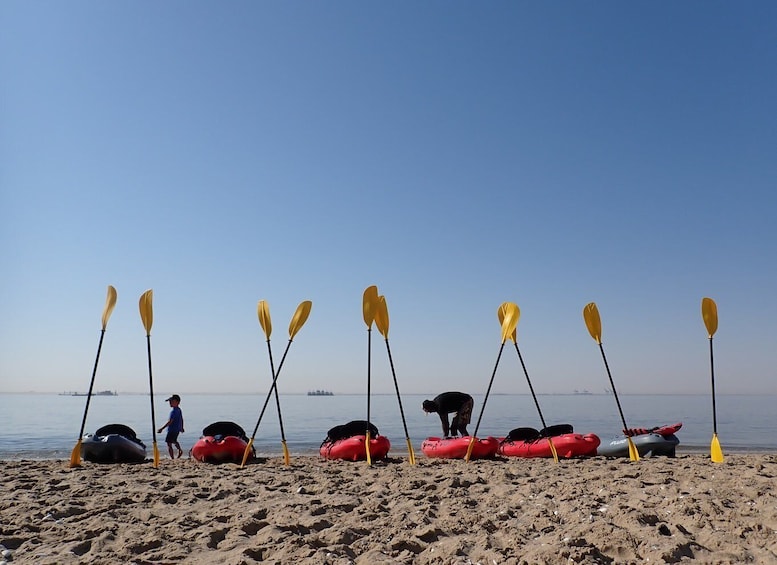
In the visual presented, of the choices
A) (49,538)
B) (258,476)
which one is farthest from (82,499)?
(258,476)

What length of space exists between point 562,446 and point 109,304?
28.6 feet

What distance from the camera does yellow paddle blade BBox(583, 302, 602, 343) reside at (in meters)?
10.5

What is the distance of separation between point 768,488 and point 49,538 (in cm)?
696

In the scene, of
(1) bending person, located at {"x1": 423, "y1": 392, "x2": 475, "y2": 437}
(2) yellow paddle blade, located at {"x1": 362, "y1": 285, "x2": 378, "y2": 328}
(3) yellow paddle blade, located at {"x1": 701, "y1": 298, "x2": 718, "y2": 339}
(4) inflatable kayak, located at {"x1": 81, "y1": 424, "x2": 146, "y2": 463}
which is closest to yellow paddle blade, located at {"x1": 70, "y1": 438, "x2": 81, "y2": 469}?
(4) inflatable kayak, located at {"x1": 81, "y1": 424, "x2": 146, "y2": 463}

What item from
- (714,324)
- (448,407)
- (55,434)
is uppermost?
(714,324)

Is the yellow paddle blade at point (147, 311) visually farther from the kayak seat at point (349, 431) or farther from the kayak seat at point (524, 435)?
the kayak seat at point (524, 435)

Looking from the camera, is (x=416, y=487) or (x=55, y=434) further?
(x=55, y=434)

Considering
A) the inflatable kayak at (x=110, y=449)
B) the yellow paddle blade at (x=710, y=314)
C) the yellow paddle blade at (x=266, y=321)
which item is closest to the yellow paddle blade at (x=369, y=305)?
the yellow paddle blade at (x=266, y=321)

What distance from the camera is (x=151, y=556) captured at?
158 inches

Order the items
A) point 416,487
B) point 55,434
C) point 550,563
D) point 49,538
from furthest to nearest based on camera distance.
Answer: point 55,434
point 416,487
point 49,538
point 550,563

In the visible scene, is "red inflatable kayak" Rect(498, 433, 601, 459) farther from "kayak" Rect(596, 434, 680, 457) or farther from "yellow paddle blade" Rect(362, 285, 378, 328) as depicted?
"yellow paddle blade" Rect(362, 285, 378, 328)

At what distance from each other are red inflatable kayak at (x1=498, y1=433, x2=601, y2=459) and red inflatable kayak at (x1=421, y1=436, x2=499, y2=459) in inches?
25.7

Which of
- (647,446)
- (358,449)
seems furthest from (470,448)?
(647,446)

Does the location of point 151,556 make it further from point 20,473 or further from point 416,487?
point 20,473
